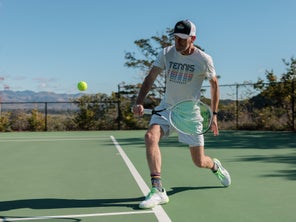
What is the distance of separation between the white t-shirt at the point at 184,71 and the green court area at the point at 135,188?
125cm

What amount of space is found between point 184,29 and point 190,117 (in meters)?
1.04

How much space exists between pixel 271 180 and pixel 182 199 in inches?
68.7

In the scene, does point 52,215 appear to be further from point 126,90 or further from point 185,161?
point 126,90

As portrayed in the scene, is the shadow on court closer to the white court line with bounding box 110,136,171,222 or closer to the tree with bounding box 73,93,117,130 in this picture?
the white court line with bounding box 110,136,171,222

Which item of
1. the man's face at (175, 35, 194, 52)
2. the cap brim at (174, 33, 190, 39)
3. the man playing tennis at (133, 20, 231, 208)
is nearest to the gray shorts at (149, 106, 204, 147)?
the man playing tennis at (133, 20, 231, 208)

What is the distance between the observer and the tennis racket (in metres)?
4.50

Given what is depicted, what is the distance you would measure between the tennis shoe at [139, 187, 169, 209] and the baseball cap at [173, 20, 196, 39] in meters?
1.69

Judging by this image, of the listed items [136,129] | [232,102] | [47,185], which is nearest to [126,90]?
[136,129]

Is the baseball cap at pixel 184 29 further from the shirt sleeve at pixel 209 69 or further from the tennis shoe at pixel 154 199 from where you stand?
the tennis shoe at pixel 154 199

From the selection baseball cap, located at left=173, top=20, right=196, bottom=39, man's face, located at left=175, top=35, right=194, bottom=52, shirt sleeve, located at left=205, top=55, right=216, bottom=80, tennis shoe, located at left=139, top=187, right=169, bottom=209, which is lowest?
tennis shoe, located at left=139, top=187, right=169, bottom=209

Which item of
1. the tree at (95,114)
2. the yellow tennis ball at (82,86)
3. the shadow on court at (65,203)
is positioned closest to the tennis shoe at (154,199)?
the shadow on court at (65,203)

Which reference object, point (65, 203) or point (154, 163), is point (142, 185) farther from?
point (65, 203)

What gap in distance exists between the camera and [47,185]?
552 cm

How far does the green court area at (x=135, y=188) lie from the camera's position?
12.9 feet
